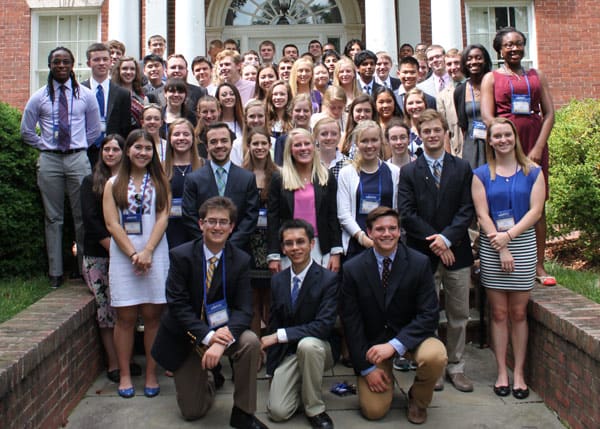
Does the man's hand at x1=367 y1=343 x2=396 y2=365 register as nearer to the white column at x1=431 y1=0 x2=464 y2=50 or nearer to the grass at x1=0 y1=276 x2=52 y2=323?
the grass at x1=0 y1=276 x2=52 y2=323

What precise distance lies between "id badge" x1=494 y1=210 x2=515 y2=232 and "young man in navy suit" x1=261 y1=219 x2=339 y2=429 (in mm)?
1217

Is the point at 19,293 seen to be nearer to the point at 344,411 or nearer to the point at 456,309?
the point at 344,411

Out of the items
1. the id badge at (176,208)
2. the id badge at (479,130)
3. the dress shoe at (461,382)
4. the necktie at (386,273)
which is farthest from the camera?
the id badge at (479,130)

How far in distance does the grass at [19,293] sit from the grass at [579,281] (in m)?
4.29

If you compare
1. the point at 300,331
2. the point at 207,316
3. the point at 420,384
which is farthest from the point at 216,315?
the point at 420,384

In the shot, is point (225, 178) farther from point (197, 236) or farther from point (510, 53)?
point (510, 53)

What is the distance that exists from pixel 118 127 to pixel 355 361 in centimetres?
320

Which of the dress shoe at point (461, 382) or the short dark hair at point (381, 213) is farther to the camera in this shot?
the dress shoe at point (461, 382)

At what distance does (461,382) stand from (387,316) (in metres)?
0.85

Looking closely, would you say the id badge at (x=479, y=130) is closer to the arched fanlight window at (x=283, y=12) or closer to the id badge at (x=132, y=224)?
the id badge at (x=132, y=224)

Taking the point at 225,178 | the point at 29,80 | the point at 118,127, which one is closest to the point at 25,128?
the point at 118,127

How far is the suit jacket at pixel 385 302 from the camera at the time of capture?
4191 millimetres

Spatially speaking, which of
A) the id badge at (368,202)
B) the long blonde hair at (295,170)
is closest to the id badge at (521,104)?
the id badge at (368,202)

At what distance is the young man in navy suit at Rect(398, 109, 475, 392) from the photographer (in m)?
4.61
